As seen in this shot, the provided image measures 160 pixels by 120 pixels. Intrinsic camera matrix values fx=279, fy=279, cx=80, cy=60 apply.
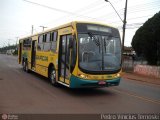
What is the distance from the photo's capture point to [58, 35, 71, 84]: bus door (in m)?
12.3

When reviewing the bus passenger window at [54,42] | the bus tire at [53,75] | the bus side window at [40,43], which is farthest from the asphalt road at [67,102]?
the bus side window at [40,43]

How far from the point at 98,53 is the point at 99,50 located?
0.49 feet

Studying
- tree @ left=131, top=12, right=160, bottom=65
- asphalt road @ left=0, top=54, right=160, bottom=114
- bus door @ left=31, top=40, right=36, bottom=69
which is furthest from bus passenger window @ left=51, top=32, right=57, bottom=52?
tree @ left=131, top=12, right=160, bottom=65

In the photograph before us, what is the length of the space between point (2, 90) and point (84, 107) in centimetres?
455

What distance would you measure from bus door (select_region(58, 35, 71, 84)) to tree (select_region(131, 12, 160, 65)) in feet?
57.4

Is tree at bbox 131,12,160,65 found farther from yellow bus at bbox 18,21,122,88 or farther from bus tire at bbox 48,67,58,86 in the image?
yellow bus at bbox 18,21,122,88

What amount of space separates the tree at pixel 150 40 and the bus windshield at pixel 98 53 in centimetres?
1761

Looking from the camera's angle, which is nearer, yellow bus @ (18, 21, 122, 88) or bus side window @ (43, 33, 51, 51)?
yellow bus @ (18, 21, 122, 88)

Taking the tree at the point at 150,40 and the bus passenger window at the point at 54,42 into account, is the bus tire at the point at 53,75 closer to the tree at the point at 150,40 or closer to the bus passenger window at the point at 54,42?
the bus passenger window at the point at 54,42

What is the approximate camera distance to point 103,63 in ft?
38.1

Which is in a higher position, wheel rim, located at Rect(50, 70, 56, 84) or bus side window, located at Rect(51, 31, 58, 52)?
bus side window, located at Rect(51, 31, 58, 52)

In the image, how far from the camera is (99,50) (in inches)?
459

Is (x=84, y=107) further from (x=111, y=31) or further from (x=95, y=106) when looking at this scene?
(x=111, y=31)

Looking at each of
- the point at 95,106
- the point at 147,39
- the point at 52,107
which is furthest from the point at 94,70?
the point at 147,39
